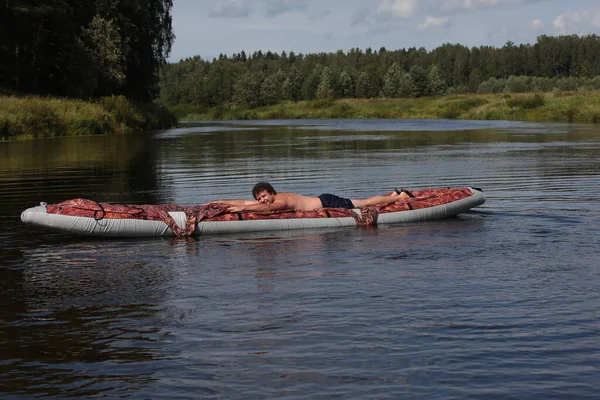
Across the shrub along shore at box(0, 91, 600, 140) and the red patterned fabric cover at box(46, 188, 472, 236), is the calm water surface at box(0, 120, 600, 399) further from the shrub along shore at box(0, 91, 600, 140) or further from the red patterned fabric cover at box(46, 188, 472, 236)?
the shrub along shore at box(0, 91, 600, 140)

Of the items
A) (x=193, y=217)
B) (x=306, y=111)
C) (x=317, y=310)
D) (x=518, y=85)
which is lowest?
(x=317, y=310)

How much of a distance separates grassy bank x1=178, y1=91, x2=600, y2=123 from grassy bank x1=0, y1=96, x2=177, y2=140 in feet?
101

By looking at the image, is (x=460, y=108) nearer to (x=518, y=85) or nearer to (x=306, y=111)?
(x=306, y=111)

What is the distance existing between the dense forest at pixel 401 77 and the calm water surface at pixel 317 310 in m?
92.2

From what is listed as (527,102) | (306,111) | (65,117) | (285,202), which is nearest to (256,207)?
(285,202)

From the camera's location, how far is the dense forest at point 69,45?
49.5m

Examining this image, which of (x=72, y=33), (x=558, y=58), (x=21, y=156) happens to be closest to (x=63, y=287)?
(x=21, y=156)

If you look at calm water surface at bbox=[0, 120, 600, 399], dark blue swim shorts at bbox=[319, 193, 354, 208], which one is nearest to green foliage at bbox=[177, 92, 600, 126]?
calm water surface at bbox=[0, 120, 600, 399]

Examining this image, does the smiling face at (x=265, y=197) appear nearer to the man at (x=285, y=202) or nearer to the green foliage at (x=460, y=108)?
the man at (x=285, y=202)

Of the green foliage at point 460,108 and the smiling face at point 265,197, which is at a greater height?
the green foliage at point 460,108

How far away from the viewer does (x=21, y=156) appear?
30547 mm

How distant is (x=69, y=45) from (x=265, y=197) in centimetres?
4132

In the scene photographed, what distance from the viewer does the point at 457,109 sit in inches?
3209

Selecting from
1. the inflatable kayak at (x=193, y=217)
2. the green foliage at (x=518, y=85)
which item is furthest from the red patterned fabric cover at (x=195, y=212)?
the green foliage at (x=518, y=85)
